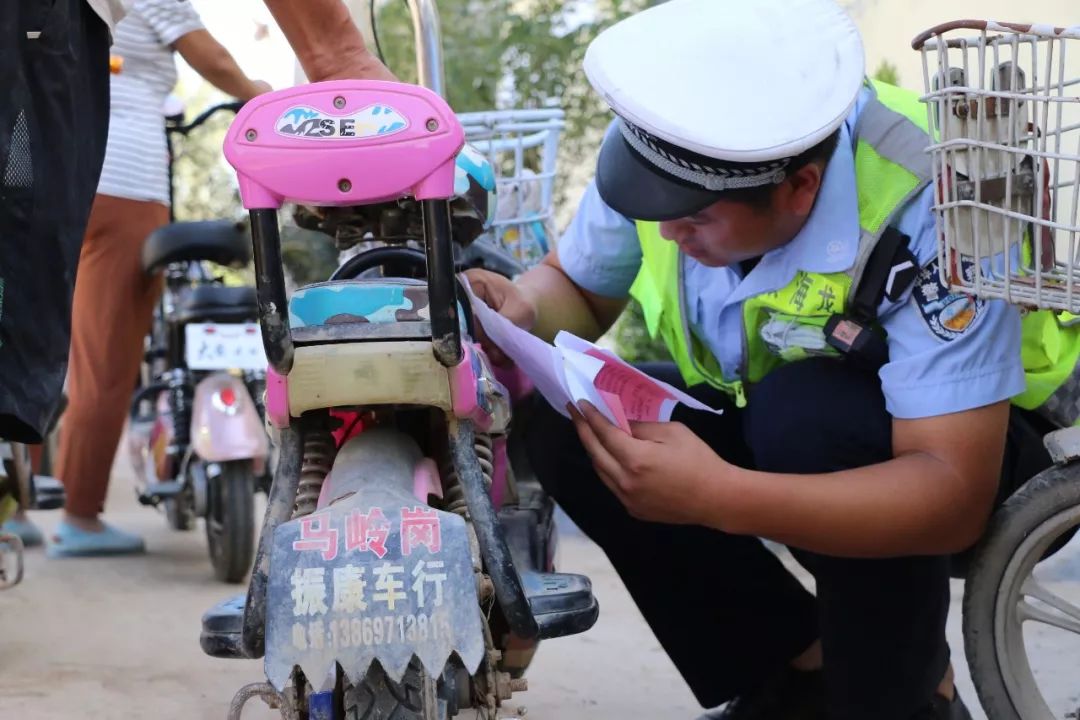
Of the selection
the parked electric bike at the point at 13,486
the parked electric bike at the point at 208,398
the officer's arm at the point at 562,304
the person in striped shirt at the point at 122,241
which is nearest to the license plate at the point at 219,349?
the parked electric bike at the point at 208,398

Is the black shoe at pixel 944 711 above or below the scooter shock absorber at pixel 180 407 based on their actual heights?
above

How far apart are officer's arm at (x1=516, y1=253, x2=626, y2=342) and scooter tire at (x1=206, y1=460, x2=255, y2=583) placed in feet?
4.88

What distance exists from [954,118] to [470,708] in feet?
2.73

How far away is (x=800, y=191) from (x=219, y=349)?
7.55 feet

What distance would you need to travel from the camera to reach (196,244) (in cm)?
361

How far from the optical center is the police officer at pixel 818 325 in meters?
1.61

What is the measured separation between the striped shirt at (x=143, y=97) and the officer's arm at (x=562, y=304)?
5.78 ft

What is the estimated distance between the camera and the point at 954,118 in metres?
1.52

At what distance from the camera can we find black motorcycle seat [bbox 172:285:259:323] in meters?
3.71

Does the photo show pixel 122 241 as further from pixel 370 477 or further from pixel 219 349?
pixel 370 477

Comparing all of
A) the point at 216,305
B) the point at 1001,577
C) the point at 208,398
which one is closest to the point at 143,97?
the point at 216,305

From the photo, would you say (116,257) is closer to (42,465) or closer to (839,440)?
(42,465)

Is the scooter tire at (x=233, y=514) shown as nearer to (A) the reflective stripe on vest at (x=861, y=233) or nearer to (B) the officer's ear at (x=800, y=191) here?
(A) the reflective stripe on vest at (x=861, y=233)

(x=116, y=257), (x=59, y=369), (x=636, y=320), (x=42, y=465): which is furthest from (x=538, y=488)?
(x=42, y=465)
